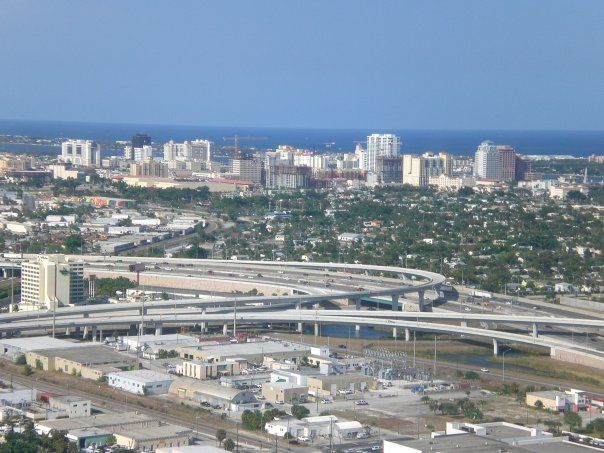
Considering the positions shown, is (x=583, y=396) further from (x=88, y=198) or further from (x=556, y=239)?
(x=88, y=198)

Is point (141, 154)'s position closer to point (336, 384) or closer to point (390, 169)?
point (390, 169)

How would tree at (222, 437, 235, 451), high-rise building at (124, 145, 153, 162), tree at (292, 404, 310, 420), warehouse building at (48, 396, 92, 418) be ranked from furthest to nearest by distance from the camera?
high-rise building at (124, 145, 153, 162) → tree at (292, 404, 310, 420) → warehouse building at (48, 396, 92, 418) → tree at (222, 437, 235, 451)

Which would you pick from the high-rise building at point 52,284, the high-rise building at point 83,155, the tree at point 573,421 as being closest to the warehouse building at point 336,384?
the tree at point 573,421

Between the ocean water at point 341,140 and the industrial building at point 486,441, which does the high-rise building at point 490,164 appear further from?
the industrial building at point 486,441

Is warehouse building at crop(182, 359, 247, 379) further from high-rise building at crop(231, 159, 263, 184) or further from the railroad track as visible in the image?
high-rise building at crop(231, 159, 263, 184)

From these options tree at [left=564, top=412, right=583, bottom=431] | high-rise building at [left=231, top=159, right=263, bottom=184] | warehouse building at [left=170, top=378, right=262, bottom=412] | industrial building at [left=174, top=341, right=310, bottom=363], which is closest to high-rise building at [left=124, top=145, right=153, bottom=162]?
high-rise building at [left=231, top=159, right=263, bottom=184]

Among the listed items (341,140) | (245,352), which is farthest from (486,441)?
(341,140)

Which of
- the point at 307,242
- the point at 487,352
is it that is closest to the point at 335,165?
the point at 307,242
